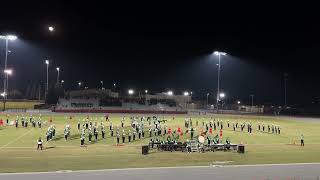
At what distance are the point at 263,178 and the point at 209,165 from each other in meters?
4.78

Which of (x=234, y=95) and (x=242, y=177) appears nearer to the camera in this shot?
(x=242, y=177)

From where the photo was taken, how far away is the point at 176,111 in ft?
263

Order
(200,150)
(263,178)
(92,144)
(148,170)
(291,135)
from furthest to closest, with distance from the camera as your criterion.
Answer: (291,135) < (92,144) < (200,150) < (148,170) < (263,178)

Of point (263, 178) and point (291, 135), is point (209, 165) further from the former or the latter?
point (291, 135)

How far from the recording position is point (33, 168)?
71.6 feet

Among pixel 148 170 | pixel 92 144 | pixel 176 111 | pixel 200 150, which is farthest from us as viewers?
pixel 176 111

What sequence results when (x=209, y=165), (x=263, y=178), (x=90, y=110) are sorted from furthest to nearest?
(x=90, y=110), (x=209, y=165), (x=263, y=178)

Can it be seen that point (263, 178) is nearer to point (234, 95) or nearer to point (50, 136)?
point (50, 136)

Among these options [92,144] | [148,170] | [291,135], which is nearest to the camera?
[148,170]

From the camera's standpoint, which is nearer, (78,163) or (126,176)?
(126,176)

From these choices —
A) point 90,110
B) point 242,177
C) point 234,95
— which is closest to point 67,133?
point 242,177

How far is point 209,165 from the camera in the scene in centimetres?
2347

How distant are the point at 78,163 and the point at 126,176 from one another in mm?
5147

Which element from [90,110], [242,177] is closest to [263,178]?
[242,177]
